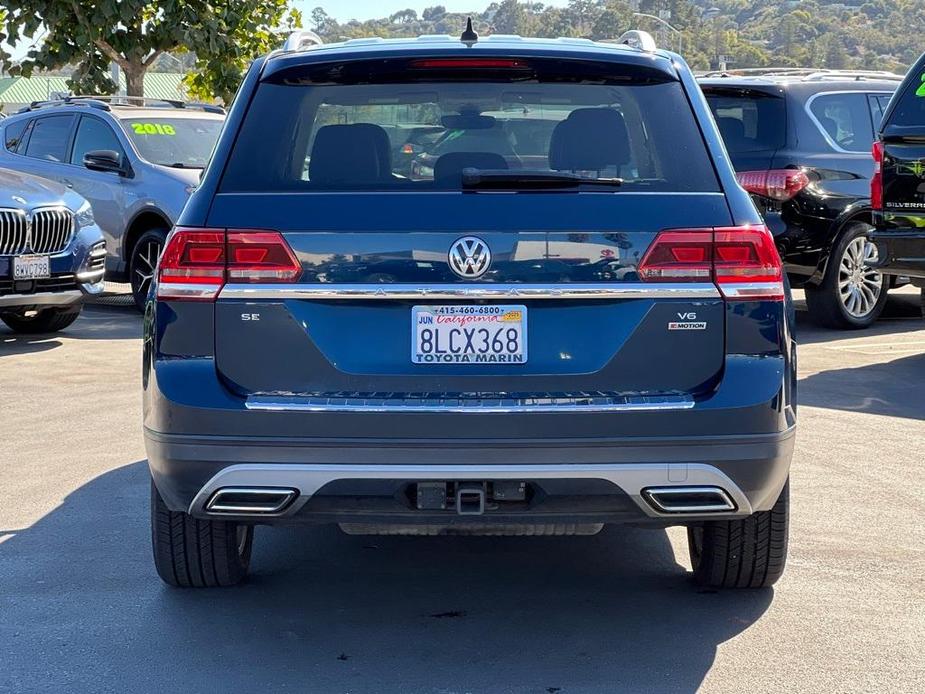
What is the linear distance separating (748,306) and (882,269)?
554 centimetres

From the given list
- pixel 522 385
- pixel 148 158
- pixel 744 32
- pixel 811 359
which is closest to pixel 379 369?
pixel 522 385

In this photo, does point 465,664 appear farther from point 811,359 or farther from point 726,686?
point 811,359

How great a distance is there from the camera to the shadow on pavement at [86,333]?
11.2 metres

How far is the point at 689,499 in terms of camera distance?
405cm

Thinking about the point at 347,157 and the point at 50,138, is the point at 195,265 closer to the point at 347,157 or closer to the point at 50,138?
the point at 347,157

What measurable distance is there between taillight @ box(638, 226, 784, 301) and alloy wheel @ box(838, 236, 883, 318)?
756cm

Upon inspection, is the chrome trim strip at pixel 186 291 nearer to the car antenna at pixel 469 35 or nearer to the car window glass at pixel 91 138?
the car antenna at pixel 469 35

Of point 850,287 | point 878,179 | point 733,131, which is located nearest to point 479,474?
point 878,179

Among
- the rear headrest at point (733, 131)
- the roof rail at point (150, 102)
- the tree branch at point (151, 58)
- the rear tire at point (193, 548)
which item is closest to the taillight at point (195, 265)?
the rear tire at point (193, 548)

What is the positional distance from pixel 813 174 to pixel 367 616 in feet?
24.2

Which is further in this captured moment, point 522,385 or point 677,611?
point 677,611

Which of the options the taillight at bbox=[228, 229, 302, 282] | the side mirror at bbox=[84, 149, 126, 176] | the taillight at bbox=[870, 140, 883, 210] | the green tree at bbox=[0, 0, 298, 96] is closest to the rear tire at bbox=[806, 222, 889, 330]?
the taillight at bbox=[870, 140, 883, 210]

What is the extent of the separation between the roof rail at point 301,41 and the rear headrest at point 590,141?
0.87 meters

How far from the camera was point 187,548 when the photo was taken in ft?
15.4
